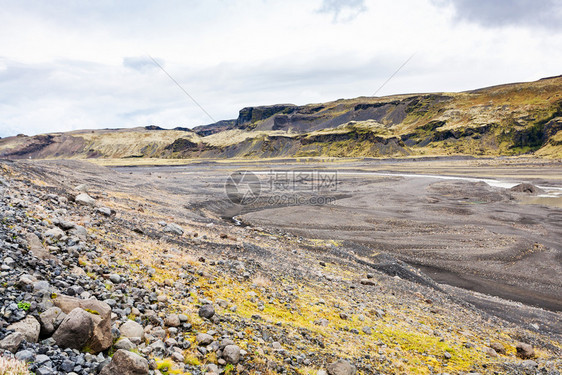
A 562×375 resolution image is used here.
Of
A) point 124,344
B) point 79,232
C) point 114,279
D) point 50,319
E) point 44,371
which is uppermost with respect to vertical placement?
point 79,232

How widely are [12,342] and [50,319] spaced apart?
728 mm

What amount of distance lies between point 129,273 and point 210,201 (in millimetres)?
34030

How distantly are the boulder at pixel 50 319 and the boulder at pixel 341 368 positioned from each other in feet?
17.4

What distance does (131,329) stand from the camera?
5.74m

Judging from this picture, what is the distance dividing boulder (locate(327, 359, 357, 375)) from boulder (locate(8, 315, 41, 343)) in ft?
17.9

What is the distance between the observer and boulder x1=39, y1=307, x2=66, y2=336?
468 cm

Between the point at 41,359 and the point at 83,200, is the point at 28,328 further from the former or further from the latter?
the point at 83,200

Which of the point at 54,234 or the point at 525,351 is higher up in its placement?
the point at 54,234

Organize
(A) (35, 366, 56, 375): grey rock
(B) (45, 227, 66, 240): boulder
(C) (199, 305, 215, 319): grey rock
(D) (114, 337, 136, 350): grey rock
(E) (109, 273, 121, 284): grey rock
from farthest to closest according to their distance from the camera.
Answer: (B) (45, 227, 66, 240): boulder
(E) (109, 273, 121, 284): grey rock
(C) (199, 305, 215, 319): grey rock
(D) (114, 337, 136, 350): grey rock
(A) (35, 366, 56, 375): grey rock

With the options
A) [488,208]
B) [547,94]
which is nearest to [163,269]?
[488,208]

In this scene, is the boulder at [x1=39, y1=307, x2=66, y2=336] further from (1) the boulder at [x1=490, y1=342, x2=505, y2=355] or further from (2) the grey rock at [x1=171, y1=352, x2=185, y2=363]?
(1) the boulder at [x1=490, y1=342, x2=505, y2=355]

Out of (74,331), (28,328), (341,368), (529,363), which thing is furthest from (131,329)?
(529,363)

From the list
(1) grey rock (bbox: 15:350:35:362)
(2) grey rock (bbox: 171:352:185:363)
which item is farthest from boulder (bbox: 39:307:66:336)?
(2) grey rock (bbox: 171:352:185:363)

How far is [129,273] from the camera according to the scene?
8367 millimetres
